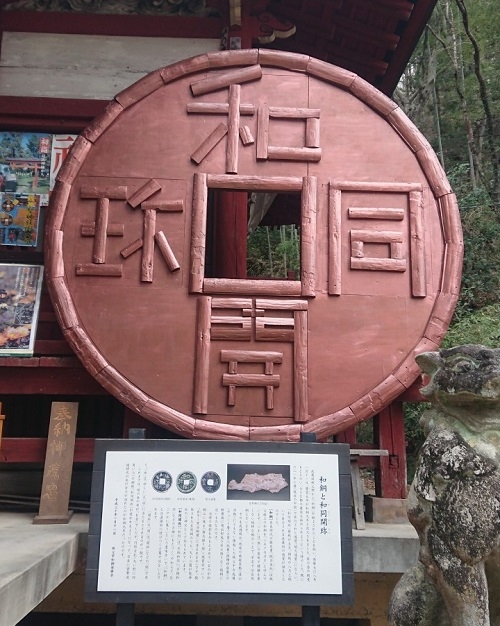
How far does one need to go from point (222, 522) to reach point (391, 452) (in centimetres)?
182

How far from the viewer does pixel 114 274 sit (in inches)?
161

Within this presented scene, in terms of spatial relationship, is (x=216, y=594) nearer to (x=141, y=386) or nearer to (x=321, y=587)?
(x=321, y=587)

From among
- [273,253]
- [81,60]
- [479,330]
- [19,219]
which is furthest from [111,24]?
[273,253]

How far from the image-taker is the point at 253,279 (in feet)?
13.8

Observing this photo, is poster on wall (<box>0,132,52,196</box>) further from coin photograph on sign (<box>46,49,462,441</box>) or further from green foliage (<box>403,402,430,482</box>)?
green foliage (<box>403,402,430,482</box>)

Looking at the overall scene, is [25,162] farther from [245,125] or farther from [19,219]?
[245,125]

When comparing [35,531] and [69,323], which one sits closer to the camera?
[35,531]

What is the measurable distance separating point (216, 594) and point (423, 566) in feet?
3.28

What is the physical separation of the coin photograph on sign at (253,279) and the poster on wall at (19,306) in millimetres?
544

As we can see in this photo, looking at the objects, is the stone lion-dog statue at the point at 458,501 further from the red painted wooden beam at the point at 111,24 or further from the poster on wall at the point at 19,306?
Answer: the red painted wooden beam at the point at 111,24

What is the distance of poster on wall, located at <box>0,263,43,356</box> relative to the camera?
4258mm

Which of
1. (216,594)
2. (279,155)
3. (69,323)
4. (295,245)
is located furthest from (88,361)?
(295,245)

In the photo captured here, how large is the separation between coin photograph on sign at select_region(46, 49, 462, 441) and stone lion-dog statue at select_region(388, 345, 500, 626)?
140 centimetres

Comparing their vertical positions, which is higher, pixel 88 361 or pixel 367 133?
pixel 367 133
